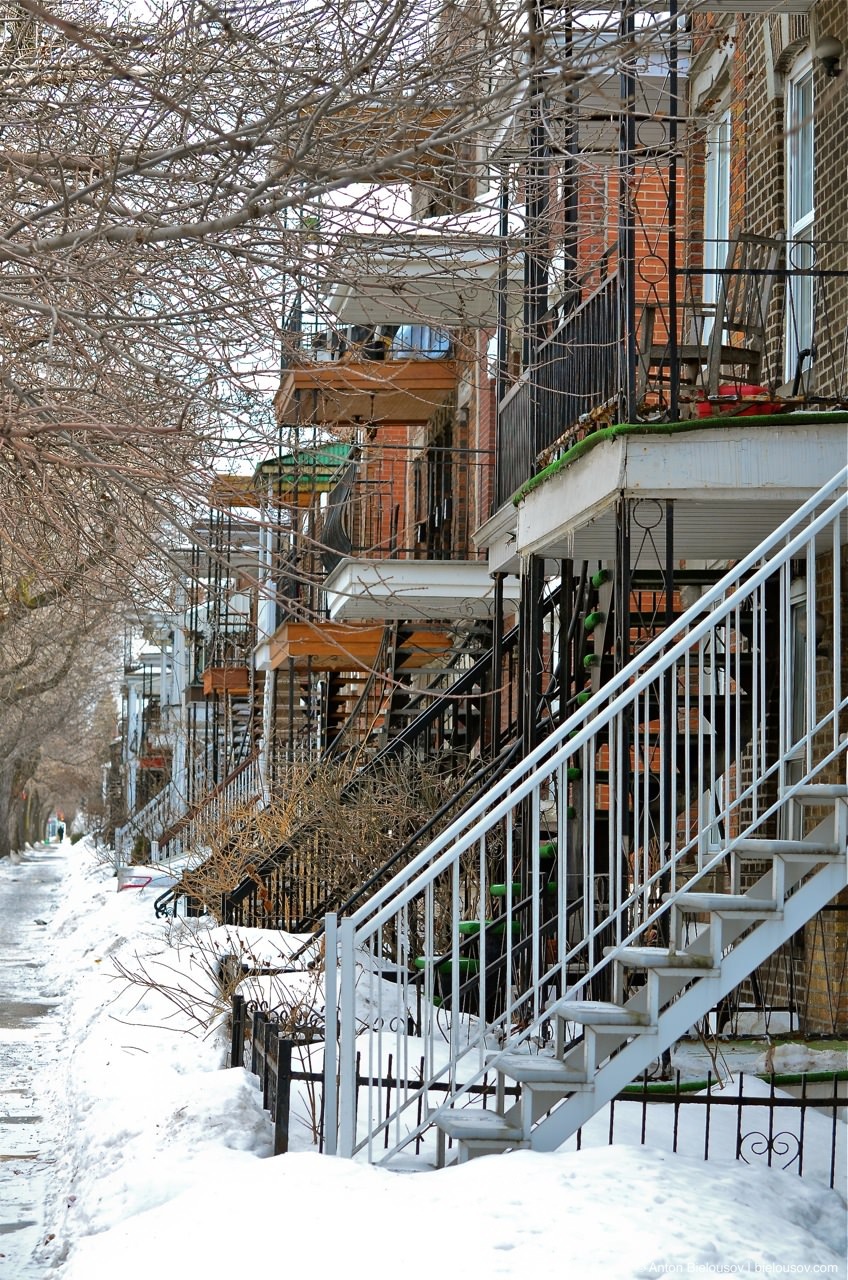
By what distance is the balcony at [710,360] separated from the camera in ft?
30.6

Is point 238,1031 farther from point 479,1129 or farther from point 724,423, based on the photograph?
point 724,423

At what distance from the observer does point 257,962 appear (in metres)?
11.0

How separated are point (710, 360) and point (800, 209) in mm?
2370

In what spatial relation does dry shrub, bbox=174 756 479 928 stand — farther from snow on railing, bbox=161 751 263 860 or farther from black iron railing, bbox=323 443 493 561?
black iron railing, bbox=323 443 493 561

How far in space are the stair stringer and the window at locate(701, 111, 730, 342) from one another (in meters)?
7.46

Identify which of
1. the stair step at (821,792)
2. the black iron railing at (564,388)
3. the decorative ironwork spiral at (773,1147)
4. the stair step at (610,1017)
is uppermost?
the black iron railing at (564,388)

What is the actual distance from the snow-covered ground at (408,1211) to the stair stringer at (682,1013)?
243 mm

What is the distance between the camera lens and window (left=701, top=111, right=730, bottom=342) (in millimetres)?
13741

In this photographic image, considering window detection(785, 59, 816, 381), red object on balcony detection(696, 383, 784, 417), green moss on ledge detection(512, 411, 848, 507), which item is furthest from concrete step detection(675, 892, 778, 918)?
window detection(785, 59, 816, 381)

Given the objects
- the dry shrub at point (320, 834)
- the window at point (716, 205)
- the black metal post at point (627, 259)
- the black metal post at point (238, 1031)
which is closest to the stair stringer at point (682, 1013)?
the black metal post at point (238, 1031)

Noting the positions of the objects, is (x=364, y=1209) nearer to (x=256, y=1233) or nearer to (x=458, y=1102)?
(x=256, y=1233)

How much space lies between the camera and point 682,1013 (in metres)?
7.12

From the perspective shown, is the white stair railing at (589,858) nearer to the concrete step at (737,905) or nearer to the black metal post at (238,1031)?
the concrete step at (737,905)

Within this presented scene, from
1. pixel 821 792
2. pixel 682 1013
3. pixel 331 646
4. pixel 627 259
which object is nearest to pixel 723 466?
pixel 627 259
